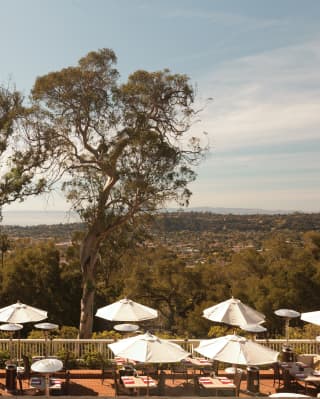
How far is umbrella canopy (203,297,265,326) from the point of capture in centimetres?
1183

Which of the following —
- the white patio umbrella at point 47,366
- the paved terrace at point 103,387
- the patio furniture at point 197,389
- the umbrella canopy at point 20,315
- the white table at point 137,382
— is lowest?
the paved terrace at point 103,387

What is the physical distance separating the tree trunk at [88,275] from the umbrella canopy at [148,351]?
10670 mm

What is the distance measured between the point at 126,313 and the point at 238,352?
160 inches

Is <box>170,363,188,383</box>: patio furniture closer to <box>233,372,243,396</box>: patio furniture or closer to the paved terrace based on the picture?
the paved terrace

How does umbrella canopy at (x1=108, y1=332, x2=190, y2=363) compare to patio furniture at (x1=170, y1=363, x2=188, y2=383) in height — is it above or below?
above

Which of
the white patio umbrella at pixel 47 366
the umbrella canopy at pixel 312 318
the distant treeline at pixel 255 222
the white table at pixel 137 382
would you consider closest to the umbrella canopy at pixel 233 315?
the umbrella canopy at pixel 312 318

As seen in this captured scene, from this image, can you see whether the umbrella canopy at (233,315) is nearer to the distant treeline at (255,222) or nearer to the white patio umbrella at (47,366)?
the white patio umbrella at (47,366)

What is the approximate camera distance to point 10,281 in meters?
31.6

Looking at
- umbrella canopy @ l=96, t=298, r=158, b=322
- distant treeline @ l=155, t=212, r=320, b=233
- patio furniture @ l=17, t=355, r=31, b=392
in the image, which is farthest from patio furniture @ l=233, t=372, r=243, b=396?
distant treeline @ l=155, t=212, r=320, b=233

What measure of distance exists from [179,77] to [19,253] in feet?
64.6

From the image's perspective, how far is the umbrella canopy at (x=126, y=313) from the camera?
40.9ft

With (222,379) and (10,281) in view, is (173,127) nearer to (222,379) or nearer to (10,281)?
(222,379)

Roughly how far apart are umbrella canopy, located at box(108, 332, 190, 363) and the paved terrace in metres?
1.54

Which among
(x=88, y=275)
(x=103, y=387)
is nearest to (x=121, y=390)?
(x=103, y=387)
